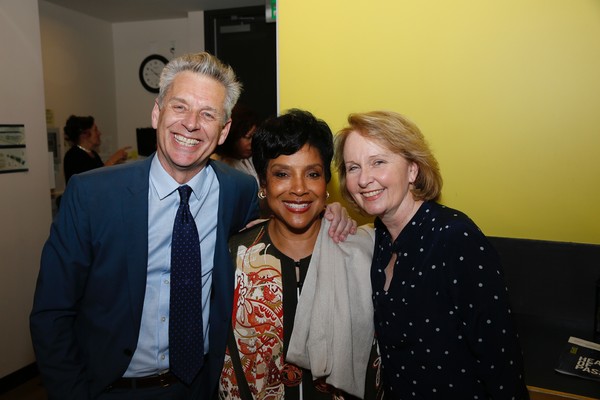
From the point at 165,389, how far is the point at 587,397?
4.55 feet

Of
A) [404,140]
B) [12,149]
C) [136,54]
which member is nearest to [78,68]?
[136,54]

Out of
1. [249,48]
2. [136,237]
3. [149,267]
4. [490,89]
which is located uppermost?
[249,48]

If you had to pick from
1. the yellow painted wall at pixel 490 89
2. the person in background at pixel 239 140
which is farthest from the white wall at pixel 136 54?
the yellow painted wall at pixel 490 89

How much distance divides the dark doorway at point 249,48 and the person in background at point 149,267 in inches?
→ 149

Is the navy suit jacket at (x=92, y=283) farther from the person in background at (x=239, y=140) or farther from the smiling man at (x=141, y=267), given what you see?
the person in background at (x=239, y=140)

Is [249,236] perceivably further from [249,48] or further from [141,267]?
[249,48]

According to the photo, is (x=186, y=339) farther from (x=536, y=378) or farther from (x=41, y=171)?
(x=41, y=171)

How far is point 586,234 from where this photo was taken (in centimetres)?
178

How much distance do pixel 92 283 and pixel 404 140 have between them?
1092 mm

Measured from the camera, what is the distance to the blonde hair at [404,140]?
4.51ft

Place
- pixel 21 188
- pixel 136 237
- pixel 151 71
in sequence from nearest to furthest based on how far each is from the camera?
1. pixel 136 237
2. pixel 21 188
3. pixel 151 71

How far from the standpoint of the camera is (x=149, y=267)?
151 cm

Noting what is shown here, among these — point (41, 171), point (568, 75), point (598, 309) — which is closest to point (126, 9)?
point (41, 171)

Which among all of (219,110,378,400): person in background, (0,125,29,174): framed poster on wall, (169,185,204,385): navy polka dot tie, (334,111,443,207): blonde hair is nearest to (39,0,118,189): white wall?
(0,125,29,174): framed poster on wall
